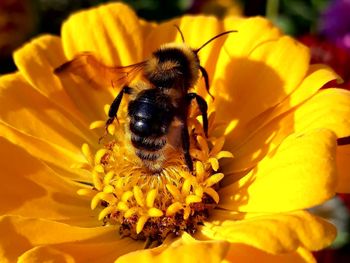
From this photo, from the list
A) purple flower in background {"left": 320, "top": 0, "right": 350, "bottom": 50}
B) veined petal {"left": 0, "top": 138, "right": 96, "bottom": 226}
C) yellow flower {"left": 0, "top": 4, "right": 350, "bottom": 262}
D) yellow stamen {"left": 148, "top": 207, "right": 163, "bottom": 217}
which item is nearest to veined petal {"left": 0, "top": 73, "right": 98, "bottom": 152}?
yellow flower {"left": 0, "top": 4, "right": 350, "bottom": 262}

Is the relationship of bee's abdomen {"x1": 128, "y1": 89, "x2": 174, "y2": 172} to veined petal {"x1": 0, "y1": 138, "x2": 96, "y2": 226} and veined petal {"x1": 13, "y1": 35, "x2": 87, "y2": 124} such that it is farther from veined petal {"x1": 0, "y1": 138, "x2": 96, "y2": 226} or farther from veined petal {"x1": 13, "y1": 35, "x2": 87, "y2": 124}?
veined petal {"x1": 13, "y1": 35, "x2": 87, "y2": 124}

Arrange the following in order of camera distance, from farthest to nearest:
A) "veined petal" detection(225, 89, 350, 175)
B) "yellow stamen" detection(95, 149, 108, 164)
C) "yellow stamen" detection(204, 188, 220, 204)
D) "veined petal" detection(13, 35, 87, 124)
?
"veined petal" detection(13, 35, 87, 124) → "yellow stamen" detection(95, 149, 108, 164) → "yellow stamen" detection(204, 188, 220, 204) → "veined petal" detection(225, 89, 350, 175)

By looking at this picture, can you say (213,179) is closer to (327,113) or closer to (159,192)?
(159,192)

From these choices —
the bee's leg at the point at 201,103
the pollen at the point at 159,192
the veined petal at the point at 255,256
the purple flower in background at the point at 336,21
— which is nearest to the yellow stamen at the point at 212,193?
the pollen at the point at 159,192

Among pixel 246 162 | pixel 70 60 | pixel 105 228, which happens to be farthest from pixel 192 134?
pixel 70 60

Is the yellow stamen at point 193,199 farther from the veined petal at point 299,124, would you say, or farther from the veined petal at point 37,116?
the veined petal at point 37,116

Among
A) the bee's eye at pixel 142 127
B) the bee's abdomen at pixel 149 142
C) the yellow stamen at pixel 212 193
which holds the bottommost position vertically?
the yellow stamen at pixel 212 193
